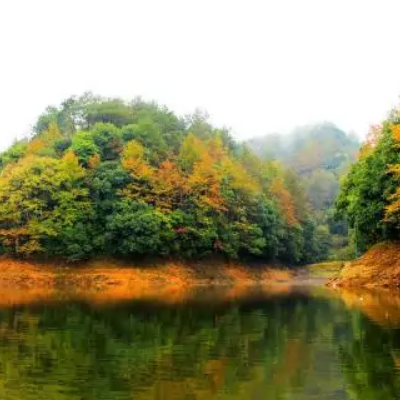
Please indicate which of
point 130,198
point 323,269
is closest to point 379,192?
point 130,198

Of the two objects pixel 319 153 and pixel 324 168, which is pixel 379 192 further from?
pixel 319 153

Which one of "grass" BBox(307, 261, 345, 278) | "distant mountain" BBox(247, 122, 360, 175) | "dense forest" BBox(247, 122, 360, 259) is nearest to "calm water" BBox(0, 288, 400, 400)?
"grass" BBox(307, 261, 345, 278)

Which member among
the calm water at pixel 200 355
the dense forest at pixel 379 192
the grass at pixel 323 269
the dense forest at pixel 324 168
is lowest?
the calm water at pixel 200 355

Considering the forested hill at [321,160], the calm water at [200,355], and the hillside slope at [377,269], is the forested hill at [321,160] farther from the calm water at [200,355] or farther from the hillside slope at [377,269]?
the calm water at [200,355]

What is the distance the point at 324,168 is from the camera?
165 meters

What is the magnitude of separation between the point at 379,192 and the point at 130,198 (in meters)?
26.7

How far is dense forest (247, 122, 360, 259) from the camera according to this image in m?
109

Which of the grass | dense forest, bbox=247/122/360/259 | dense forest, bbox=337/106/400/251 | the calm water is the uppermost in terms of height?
dense forest, bbox=247/122/360/259

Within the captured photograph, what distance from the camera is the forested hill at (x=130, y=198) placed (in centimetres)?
6034

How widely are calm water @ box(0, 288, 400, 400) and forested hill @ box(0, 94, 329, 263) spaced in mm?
32310

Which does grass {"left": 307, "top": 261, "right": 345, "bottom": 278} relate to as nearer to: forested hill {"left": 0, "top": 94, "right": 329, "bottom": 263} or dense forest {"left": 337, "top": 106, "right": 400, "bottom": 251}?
forested hill {"left": 0, "top": 94, "right": 329, "bottom": 263}

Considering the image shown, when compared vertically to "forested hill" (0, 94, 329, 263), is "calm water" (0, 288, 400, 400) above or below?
below

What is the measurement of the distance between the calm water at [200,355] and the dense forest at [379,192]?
46.8ft

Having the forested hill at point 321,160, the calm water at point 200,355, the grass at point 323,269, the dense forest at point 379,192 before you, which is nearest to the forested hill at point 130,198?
the grass at point 323,269
